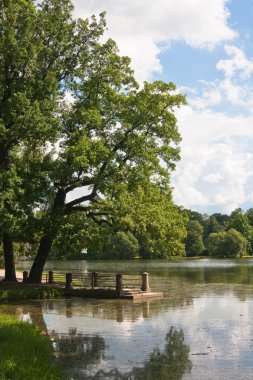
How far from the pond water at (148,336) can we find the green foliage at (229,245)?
103 meters

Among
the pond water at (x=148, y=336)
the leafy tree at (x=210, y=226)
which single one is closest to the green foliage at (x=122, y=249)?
the leafy tree at (x=210, y=226)

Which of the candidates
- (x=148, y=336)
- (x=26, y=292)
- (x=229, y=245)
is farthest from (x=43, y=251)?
(x=229, y=245)

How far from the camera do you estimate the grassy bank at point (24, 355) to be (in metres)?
8.75

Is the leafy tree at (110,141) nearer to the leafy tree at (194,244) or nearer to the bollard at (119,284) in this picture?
the bollard at (119,284)

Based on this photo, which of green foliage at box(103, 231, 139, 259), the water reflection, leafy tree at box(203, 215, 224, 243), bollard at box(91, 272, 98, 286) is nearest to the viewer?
the water reflection

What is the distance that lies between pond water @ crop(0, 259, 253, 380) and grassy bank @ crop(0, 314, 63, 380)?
0.57 meters

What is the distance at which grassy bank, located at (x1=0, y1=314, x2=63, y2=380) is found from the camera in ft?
28.7

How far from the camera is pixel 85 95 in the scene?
3020 cm

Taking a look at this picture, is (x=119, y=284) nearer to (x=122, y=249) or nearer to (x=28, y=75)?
(x=28, y=75)

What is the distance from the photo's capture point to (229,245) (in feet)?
415

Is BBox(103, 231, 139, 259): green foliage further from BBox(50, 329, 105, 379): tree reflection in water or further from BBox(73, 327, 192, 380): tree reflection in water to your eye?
BBox(73, 327, 192, 380): tree reflection in water

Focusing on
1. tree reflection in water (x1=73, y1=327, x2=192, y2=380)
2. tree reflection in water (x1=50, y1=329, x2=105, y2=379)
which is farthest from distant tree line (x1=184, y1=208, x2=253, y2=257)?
tree reflection in water (x1=73, y1=327, x2=192, y2=380)

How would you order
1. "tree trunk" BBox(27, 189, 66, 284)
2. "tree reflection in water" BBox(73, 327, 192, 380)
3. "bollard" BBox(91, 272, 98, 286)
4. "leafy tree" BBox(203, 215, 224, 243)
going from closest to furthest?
"tree reflection in water" BBox(73, 327, 192, 380) < "bollard" BBox(91, 272, 98, 286) < "tree trunk" BBox(27, 189, 66, 284) < "leafy tree" BBox(203, 215, 224, 243)

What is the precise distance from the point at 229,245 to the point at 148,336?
11535cm
